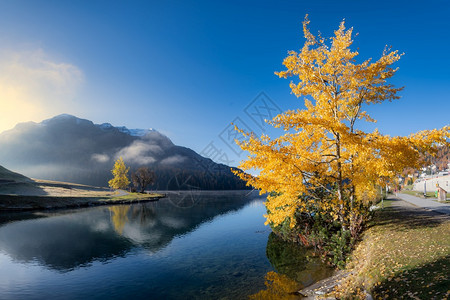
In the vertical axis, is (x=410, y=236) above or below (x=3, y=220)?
above

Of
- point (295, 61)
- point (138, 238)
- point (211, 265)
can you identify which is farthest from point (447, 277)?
point (138, 238)

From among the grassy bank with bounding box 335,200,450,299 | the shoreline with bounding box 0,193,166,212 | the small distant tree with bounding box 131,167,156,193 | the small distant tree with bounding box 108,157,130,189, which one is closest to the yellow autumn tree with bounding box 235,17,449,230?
the grassy bank with bounding box 335,200,450,299

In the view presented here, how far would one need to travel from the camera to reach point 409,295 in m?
6.54

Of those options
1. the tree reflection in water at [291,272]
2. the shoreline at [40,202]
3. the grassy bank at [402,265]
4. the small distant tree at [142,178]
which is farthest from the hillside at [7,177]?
the grassy bank at [402,265]

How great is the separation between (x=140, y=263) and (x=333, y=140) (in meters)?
16.3

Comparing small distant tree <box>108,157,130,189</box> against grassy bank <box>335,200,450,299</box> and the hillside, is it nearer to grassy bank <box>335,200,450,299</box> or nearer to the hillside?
the hillside

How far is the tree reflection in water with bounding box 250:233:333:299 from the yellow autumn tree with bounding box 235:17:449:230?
3.39m

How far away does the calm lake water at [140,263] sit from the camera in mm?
11984

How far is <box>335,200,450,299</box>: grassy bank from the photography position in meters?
6.86

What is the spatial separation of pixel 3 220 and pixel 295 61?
43237mm

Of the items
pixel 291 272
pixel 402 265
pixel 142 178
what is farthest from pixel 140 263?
pixel 142 178

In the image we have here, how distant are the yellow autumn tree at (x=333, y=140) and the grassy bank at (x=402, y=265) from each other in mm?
2490

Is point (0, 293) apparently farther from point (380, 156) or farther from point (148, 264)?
point (380, 156)

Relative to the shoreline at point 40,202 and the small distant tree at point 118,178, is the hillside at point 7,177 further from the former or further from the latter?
the shoreline at point 40,202
